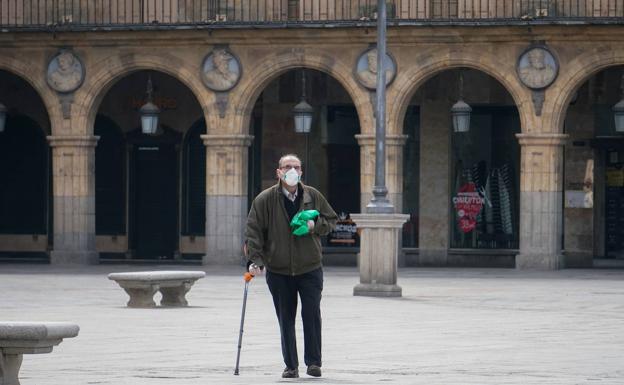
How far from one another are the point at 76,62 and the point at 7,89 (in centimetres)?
344

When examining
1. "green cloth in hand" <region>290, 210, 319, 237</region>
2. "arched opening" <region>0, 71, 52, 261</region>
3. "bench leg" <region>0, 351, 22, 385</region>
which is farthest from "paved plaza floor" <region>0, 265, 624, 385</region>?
"arched opening" <region>0, 71, 52, 261</region>

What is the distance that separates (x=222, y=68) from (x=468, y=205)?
5.87 meters

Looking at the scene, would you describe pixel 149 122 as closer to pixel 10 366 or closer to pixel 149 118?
pixel 149 118

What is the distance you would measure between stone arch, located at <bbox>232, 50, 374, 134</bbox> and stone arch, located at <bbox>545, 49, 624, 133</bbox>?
3553mm

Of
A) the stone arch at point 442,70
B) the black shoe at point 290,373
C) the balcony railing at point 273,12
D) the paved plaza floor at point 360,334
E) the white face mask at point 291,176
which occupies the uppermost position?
the balcony railing at point 273,12

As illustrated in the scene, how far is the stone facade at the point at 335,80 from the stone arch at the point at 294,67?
2 centimetres

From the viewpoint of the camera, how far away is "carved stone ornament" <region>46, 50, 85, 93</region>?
36.5 metres

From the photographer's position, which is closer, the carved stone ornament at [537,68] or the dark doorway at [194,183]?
the carved stone ornament at [537,68]

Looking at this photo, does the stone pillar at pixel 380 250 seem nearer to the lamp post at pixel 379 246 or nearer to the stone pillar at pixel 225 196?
the lamp post at pixel 379 246

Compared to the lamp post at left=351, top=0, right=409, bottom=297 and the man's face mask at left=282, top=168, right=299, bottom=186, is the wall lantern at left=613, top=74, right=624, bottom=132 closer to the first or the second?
the lamp post at left=351, top=0, right=409, bottom=297

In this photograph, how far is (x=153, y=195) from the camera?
129 feet

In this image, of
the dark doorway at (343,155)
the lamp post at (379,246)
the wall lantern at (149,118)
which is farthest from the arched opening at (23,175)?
the lamp post at (379,246)

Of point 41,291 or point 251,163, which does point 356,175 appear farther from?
point 41,291

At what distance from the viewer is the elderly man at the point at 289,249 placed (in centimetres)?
1412
